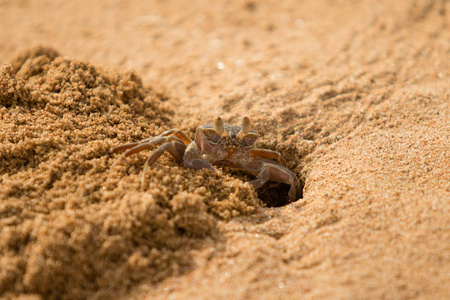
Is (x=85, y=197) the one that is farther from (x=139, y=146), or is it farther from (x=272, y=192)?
(x=272, y=192)

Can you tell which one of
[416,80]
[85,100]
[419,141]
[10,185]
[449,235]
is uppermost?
[85,100]

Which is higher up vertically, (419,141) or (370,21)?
(370,21)

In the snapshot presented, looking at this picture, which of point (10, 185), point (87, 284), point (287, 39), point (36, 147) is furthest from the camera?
point (287, 39)

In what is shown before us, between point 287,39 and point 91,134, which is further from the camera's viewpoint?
point 287,39

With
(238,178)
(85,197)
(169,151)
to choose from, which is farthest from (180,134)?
(85,197)

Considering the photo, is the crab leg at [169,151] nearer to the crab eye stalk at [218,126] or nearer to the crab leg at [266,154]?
the crab eye stalk at [218,126]

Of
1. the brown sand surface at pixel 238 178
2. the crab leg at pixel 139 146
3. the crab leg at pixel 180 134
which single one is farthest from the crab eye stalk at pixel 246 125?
the crab leg at pixel 139 146

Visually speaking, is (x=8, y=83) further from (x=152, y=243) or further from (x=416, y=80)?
(x=416, y=80)

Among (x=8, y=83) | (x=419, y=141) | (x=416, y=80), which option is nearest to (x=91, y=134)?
(x=8, y=83)

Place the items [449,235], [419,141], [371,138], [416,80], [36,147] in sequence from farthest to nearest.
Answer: [416,80] → [371,138] → [419,141] → [36,147] → [449,235]
